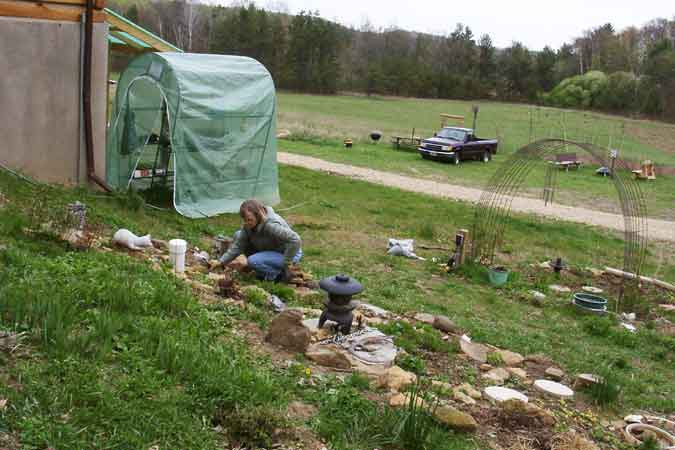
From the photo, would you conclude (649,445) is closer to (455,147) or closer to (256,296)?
(256,296)

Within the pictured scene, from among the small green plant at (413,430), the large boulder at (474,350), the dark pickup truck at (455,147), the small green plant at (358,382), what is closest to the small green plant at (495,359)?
the large boulder at (474,350)

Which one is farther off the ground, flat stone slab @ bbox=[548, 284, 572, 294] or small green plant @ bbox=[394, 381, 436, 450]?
small green plant @ bbox=[394, 381, 436, 450]

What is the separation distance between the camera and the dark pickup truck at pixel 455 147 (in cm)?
2589

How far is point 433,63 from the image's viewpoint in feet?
229

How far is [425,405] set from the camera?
475 centimetres

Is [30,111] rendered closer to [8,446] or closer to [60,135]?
[60,135]

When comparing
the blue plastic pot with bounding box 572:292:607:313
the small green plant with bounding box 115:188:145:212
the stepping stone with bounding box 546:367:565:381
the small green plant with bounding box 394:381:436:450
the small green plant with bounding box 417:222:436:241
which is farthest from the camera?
the small green plant with bounding box 417:222:436:241

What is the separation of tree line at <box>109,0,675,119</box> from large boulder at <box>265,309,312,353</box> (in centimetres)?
5197

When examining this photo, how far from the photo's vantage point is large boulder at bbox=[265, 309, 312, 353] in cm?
544

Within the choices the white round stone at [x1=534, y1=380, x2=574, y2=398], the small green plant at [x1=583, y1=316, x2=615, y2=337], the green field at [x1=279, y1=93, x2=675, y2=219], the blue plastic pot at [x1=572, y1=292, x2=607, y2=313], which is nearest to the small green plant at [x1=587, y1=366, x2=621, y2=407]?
the white round stone at [x1=534, y1=380, x2=574, y2=398]

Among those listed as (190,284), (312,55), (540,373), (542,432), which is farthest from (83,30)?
(312,55)

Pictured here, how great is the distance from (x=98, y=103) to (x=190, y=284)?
570 centimetres

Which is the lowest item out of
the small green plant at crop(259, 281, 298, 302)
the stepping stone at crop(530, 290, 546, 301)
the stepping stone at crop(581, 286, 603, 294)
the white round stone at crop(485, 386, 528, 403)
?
the stepping stone at crop(530, 290, 546, 301)

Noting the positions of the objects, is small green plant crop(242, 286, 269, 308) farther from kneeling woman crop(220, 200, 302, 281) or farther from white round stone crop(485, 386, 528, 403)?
white round stone crop(485, 386, 528, 403)
